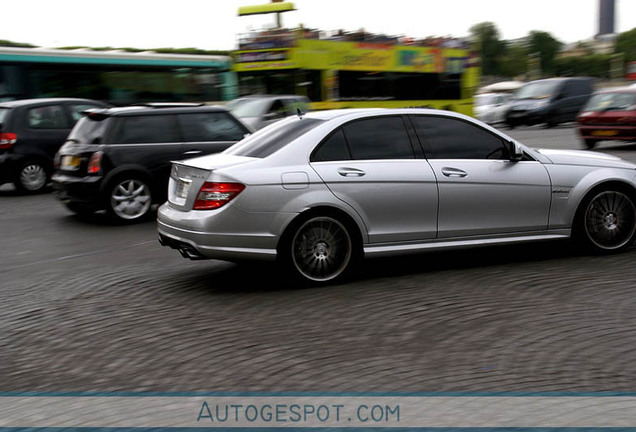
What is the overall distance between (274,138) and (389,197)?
113 centimetres

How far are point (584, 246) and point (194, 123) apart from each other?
6.02m

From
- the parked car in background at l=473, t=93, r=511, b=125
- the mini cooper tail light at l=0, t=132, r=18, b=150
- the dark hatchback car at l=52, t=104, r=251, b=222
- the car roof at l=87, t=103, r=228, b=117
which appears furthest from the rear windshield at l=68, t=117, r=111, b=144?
the parked car in background at l=473, t=93, r=511, b=125

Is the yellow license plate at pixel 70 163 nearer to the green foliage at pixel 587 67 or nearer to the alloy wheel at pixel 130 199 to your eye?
the alloy wheel at pixel 130 199

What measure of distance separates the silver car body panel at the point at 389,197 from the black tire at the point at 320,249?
9 cm

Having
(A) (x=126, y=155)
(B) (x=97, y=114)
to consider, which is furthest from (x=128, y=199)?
(B) (x=97, y=114)

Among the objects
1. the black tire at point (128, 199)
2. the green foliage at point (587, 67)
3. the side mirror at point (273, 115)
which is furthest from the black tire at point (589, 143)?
the green foliage at point (587, 67)

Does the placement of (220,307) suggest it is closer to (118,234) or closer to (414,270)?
(414,270)

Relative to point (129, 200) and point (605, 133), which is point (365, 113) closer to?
point (129, 200)

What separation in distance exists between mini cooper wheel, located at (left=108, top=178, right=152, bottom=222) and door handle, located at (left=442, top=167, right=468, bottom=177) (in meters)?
5.31

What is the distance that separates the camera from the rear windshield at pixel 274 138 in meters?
6.85

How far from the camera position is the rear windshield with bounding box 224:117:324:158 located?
22.5 feet

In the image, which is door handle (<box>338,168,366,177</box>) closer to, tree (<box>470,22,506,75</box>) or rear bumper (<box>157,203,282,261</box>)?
rear bumper (<box>157,203,282,261</box>)

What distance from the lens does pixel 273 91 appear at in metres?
23.4

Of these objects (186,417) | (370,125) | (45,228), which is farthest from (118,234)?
(186,417)
